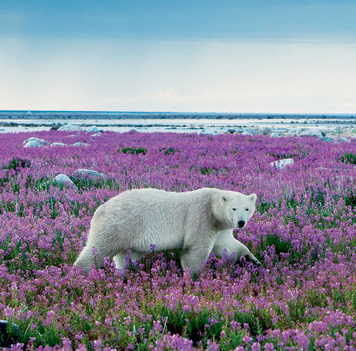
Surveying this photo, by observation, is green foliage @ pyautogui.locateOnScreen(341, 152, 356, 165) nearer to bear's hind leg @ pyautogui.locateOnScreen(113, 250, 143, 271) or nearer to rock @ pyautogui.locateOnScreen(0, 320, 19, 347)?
bear's hind leg @ pyautogui.locateOnScreen(113, 250, 143, 271)

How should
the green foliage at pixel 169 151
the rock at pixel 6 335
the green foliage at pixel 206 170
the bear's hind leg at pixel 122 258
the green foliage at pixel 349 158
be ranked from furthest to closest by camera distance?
the green foliage at pixel 169 151, the green foliage at pixel 349 158, the green foliage at pixel 206 170, the bear's hind leg at pixel 122 258, the rock at pixel 6 335

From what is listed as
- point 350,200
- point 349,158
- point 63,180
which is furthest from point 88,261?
point 349,158

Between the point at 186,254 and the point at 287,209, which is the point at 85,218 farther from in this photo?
the point at 287,209

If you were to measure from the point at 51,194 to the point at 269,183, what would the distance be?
4648 millimetres

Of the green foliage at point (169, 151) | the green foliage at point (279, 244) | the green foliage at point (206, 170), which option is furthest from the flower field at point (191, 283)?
the green foliage at point (169, 151)

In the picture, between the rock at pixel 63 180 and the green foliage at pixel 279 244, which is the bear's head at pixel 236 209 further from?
the rock at pixel 63 180

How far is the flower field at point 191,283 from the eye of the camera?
3.00 meters

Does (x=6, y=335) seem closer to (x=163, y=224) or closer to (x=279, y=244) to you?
(x=163, y=224)

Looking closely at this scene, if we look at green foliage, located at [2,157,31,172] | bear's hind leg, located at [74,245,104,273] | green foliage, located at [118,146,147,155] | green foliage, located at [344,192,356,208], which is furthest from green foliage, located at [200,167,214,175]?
bear's hind leg, located at [74,245,104,273]

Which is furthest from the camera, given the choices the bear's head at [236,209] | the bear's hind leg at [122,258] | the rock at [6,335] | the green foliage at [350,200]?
the green foliage at [350,200]

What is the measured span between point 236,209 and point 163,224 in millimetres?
877

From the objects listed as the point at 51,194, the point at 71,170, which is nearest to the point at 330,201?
the point at 51,194

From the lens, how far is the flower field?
118 inches

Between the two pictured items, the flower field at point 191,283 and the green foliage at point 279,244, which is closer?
the flower field at point 191,283
